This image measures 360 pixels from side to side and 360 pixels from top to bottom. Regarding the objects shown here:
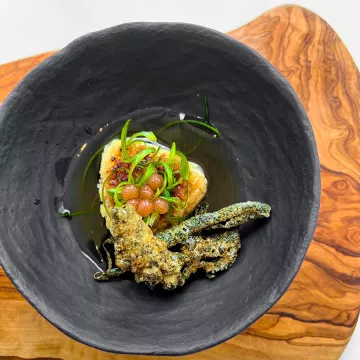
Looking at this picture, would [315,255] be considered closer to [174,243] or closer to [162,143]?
[174,243]

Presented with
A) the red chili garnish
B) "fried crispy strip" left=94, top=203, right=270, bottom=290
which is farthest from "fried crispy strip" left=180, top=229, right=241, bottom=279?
the red chili garnish

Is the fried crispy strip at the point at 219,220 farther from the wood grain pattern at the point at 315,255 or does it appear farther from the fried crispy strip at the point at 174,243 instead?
the wood grain pattern at the point at 315,255

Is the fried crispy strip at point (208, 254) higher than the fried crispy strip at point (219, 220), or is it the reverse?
the fried crispy strip at point (219, 220)

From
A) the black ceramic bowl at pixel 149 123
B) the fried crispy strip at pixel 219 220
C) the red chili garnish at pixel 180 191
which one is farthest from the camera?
the red chili garnish at pixel 180 191

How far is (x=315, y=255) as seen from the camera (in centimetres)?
206

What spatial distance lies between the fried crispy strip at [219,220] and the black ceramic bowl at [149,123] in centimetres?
7

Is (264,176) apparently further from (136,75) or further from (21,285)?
(21,285)

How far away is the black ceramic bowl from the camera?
70.9 inches

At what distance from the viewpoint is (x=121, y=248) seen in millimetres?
1867

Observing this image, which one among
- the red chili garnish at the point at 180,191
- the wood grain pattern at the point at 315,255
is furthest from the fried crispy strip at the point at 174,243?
the wood grain pattern at the point at 315,255

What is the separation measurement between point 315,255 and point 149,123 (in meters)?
0.98

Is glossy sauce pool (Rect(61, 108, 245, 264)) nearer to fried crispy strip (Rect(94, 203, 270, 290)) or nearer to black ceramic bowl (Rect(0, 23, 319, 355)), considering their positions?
black ceramic bowl (Rect(0, 23, 319, 355))

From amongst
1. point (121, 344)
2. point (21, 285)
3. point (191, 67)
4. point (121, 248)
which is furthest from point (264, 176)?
point (21, 285)

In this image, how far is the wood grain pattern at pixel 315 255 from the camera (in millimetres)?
2021
